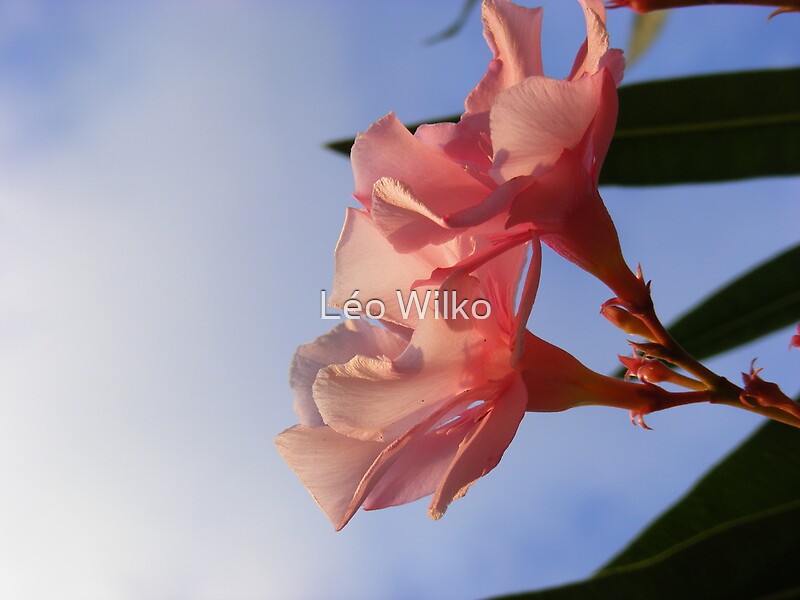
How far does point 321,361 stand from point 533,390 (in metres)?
0.23

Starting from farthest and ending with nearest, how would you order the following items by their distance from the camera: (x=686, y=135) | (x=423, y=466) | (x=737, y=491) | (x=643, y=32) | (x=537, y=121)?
(x=643, y=32) < (x=686, y=135) < (x=737, y=491) < (x=423, y=466) < (x=537, y=121)

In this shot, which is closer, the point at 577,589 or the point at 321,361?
the point at 577,589

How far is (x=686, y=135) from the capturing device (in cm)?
112

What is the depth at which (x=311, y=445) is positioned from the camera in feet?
2.22

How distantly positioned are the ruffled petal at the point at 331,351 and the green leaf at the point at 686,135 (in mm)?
454

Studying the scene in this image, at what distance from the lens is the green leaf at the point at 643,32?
1.39 metres

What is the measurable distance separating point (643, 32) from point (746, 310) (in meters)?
0.57

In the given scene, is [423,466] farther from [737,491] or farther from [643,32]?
[643,32]

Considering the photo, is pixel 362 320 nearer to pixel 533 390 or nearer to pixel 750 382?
pixel 533 390

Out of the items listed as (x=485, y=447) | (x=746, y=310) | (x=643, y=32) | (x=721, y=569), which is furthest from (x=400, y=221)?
(x=643, y=32)

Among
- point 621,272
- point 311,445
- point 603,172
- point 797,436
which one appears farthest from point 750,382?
point 603,172

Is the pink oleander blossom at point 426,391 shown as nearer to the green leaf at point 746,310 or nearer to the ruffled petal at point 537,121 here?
the ruffled petal at point 537,121

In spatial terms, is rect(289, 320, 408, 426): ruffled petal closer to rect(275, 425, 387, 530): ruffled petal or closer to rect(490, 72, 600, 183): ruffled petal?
rect(275, 425, 387, 530): ruffled petal

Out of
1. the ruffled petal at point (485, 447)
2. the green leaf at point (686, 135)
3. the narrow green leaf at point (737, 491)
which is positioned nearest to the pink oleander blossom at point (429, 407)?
the ruffled petal at point (485, 447)
